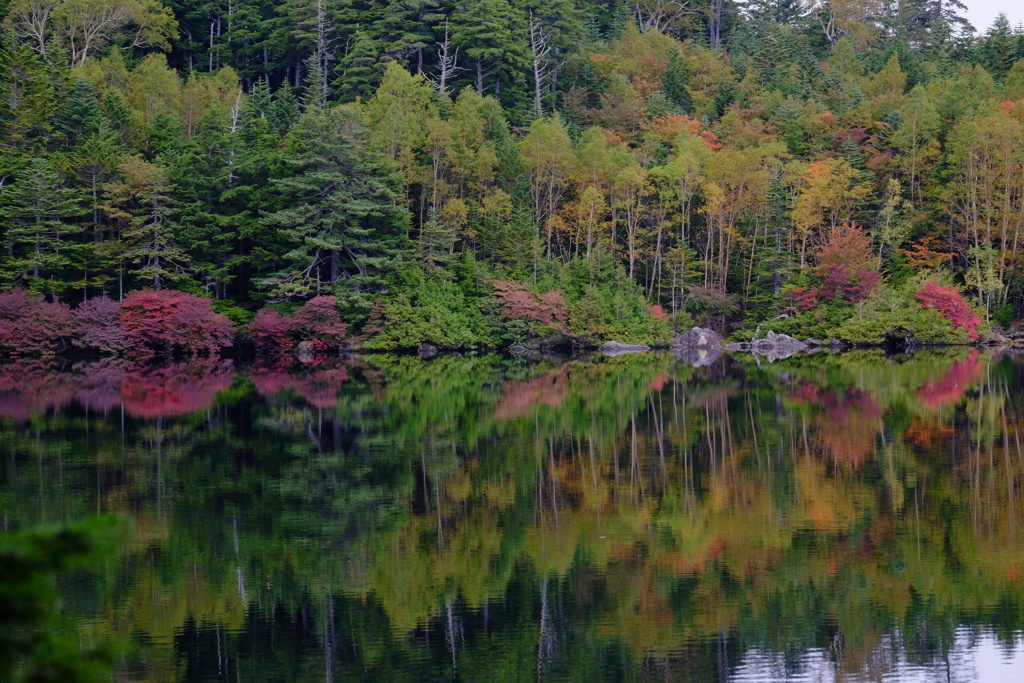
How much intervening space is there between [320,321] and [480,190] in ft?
32.7

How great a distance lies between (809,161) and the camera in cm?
4750

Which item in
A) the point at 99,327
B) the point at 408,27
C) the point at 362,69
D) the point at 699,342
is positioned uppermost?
the point at 408,27

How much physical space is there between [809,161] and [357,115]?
67.6 ft

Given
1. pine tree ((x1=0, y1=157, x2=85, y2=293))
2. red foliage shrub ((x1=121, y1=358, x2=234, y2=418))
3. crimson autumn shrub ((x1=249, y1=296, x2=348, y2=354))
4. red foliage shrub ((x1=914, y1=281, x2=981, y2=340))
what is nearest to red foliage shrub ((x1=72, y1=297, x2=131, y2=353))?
pine tree ((x1=0, y1=157, x2=85, y2=293))

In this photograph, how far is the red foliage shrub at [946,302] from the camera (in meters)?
39.6

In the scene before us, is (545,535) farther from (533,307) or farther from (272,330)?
(533,307)

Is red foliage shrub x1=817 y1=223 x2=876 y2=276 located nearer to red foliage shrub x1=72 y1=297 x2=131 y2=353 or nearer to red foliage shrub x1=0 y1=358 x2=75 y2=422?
red foliage shrub x1=72 y1=297 x2=131 y2=353

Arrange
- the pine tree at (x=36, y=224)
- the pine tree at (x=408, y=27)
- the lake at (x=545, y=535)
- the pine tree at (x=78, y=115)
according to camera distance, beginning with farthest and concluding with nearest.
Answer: the pine tree at (x=408, y=27), the pine tree at (x=78, y=115), the pine tree at (x=36, y=224), the lake at (x=545, y=535)

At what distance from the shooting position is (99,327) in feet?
118

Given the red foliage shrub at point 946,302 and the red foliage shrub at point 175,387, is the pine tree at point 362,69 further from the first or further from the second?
the red foliage shrub at point 946,302

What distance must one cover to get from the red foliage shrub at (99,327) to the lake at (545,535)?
14.7 metres

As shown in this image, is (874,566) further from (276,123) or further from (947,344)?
(276,123)

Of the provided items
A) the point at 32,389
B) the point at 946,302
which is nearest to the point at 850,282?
the point at 946,302

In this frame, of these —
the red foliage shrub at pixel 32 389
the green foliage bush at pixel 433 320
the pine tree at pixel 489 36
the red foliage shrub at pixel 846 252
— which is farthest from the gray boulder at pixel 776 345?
the red foliage shrub at pixel 32 389
